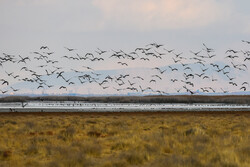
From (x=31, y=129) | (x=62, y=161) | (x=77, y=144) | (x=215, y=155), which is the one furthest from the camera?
(x=31, y=129)

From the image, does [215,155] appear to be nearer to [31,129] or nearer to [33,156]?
[33,156]

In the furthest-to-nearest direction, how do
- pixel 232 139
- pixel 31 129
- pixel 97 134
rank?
pixel 31 129
pixel 97 134
pixel 232 139

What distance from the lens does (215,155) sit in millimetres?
14531

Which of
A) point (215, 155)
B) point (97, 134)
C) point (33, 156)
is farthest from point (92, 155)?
point (97, 134)

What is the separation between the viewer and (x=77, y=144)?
18641 mm

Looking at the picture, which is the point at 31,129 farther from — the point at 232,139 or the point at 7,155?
the point at 232,139

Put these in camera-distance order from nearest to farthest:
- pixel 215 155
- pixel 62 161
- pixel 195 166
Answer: pixel 195 166
pixel 62 161
pixel 215 155

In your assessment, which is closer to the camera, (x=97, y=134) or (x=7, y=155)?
(x=7, y=155)

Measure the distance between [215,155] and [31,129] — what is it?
16586 millimetres

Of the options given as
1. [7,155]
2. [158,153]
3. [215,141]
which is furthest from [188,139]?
[7,155]

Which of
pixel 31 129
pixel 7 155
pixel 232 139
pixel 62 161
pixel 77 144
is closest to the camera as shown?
pixel 62 161

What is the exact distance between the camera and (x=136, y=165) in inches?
536

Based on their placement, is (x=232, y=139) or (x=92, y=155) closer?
(x=92, y=155)

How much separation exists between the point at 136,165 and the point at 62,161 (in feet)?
8.56
